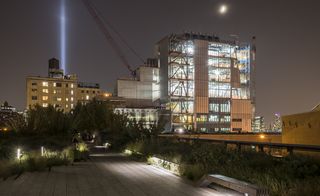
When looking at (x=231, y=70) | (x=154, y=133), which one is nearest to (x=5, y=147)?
(x=154, y=133)

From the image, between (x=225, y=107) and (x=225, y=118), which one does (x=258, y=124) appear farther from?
(x=225, y=107)

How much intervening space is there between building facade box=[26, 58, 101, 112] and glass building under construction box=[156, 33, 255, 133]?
37.0m

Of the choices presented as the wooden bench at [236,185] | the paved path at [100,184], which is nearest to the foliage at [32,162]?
the paved path at [100,184]

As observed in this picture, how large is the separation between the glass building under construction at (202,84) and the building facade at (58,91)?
37050 mm

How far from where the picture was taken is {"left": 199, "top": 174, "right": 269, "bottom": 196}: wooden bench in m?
7.78

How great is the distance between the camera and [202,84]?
4188 inches

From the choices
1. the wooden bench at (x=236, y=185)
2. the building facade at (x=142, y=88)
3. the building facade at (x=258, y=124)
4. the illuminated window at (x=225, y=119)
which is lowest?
the building facade at (x=258, y=124)

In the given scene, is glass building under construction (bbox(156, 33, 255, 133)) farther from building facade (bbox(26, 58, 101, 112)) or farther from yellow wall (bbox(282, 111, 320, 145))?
yellow wall (bbox(282, 111, 320, 145))

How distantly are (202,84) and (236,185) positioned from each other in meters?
98.4

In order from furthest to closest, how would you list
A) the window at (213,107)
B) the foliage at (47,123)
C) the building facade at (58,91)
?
the building facade at (58,91), the window at (213,107), the foliage at (47,123)

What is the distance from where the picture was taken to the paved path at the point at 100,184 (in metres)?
10.2

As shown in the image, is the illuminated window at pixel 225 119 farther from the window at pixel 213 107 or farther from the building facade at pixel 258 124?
the building facade at pixel 258 124

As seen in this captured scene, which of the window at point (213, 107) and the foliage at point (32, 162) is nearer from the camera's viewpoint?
the foliage at point (32, 162)

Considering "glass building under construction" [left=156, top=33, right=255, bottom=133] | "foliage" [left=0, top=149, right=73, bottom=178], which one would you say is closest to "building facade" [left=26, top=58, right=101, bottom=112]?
"glass building under construction" [left=156, top=33, right=255, bottom=133]
